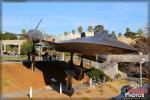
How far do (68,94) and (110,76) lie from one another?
22.7 metres

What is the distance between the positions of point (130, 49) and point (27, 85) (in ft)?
A: 47.0

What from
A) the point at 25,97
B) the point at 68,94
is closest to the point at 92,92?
the point at 68,94

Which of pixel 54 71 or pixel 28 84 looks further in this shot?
pixel 54 71

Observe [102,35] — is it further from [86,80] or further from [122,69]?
[122,69]

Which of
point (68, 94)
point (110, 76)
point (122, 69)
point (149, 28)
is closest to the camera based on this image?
point (68, 94)

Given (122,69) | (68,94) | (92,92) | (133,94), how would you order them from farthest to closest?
(122,69) → (92,92) → (68,94) → (133,94)

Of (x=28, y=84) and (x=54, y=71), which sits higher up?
(x=54, y=71)

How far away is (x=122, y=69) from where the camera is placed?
75.8 meters

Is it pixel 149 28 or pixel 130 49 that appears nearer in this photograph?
pixel 130 49

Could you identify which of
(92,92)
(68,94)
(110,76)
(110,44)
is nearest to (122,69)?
(110,76)

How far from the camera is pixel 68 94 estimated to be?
42062mm

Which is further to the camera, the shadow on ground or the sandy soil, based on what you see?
the shadow on ground

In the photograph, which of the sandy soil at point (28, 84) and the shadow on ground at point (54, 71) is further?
the shadow on ground at point (54, 71)

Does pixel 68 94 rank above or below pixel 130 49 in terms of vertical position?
below
